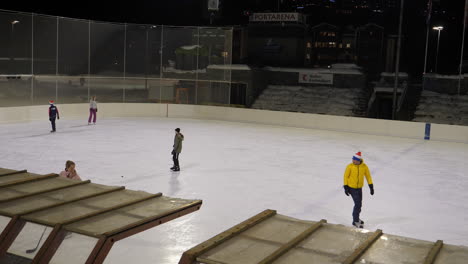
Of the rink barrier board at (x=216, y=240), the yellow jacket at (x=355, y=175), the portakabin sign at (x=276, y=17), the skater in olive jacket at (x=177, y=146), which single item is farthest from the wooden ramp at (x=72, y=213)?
the portakabin sign at (x=276, y=17)

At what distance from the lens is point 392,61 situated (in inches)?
1805

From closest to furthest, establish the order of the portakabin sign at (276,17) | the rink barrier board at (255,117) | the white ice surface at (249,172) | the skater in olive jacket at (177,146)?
the white ice surface at (249,172) < the skater in olive jacket at (177,146) < the rink barrier board at (255,117) < the portakabin sign at (276,17)

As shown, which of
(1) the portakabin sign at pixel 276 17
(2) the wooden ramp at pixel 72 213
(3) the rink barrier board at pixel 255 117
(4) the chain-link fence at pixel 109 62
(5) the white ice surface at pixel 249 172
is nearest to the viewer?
(2) the wooden ramp at pixel 72 213

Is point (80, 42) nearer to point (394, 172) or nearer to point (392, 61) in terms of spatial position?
point (394, 172)

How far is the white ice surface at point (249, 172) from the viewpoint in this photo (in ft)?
32.9

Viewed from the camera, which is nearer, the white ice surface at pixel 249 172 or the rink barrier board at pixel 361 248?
the rink barrier board at pixel 361 248

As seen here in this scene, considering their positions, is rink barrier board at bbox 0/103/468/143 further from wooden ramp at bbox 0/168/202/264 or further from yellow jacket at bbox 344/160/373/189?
wooden ramp at bbox 0/168/202/264

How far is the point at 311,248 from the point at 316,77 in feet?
116

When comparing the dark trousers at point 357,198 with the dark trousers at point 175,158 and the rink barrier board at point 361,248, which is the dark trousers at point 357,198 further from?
the dark trousers at point 175,158

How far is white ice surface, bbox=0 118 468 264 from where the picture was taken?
10023mm

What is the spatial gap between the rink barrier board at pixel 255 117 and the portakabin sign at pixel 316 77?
1145cm

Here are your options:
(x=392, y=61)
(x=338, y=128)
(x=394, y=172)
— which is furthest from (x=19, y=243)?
(x=392, y=61)

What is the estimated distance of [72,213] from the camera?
617 centimetres

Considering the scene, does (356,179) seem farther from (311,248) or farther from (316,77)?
(316,77)
